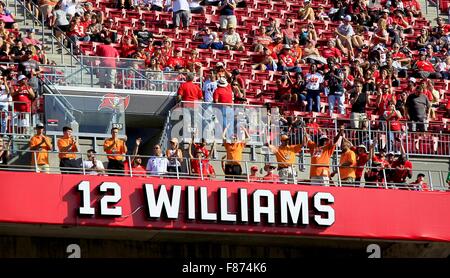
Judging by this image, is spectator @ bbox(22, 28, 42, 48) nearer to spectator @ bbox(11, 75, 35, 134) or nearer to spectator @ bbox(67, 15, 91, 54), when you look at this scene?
spectator @ bbox(67, 15, 91, 54)

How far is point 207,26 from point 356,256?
8192 millimetres

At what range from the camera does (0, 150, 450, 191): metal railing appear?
3167 cm

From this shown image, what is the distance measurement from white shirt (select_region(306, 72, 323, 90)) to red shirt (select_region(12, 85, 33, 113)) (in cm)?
610

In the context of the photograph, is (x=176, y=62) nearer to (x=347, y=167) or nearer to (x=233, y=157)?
(x=233, y=157)

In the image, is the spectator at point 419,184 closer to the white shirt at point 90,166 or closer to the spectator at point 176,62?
the spectator at point 176,62

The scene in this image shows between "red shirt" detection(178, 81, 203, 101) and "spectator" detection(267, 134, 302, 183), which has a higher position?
"red shirt" detection(178, 81, 203, 101)

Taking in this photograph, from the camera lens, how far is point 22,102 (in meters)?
33.3

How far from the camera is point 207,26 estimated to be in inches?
1602

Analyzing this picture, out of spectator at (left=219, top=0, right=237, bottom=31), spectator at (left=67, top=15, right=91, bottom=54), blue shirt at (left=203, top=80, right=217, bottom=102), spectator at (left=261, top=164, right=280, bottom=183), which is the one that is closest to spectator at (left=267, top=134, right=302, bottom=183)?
spectator at (left=261, top=164, right=280, bottom=183)

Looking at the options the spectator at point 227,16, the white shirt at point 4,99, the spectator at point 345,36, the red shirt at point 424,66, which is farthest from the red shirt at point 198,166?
the red shirt at point 424,66

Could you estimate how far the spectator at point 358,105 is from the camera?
36.3 meters

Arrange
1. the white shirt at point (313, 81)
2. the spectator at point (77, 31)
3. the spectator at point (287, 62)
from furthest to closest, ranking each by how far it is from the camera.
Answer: the spectator at point (287, 62), the spectator at point (77, 31), the white shirt at point (313, 81)

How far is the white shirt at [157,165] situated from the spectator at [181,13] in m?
8.16
